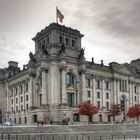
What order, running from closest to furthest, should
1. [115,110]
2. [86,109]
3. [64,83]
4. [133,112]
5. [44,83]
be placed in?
1. [86,109]
2. [64,83]
3. [44,83]
4. [115,110]
5. [133,112]

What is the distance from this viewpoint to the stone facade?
9100 centimetres

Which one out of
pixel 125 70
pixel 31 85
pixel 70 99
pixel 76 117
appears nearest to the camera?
pixel 76 117

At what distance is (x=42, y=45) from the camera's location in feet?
322

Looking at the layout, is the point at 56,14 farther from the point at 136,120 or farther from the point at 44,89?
the point at 136,120

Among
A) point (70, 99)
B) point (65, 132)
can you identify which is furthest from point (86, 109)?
point (65, 132)

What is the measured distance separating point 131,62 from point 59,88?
46862 mm

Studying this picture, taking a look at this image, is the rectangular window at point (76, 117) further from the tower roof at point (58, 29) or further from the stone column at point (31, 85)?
the tower roof at point (58, 29)

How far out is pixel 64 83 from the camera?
91.5 metres

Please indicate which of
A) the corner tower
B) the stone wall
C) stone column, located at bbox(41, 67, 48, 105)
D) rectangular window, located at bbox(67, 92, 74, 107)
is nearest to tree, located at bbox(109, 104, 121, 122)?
rectangular window, located at bbox(67, 92, 74, 107)

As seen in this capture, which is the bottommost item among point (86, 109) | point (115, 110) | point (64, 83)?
point (115, 110)

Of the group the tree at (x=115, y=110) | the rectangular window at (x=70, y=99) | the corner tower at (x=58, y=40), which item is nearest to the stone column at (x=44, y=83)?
the corner tower at (x=58, y=40)

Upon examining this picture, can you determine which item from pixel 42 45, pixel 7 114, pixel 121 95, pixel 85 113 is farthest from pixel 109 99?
pixel 7 114

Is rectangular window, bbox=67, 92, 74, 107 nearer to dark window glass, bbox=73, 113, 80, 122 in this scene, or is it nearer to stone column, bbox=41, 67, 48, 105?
dark window glass, bbox=73, 113, 80, 122

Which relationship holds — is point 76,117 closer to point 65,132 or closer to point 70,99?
point 70,99
